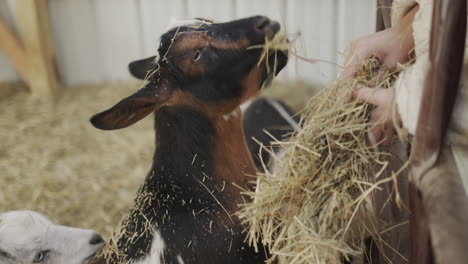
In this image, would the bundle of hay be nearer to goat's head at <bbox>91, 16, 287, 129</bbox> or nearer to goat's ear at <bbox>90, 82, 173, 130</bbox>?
goat's head at <bbox>91, 16, 287, 129</bbox>

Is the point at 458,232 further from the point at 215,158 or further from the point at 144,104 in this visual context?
the point at 144,104

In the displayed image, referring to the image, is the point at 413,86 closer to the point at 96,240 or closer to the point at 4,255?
the point at 96,240

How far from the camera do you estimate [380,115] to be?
1515mm

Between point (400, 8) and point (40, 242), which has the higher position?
point (400, 8)

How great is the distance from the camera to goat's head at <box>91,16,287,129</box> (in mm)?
1808

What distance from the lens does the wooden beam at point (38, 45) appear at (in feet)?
15.1

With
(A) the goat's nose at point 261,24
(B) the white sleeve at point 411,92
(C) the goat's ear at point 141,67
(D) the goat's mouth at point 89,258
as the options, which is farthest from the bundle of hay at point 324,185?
(D) the goat's mouth at point 89,258

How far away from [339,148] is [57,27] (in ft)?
14.3

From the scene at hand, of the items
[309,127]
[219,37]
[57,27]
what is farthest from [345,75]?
[57,27]

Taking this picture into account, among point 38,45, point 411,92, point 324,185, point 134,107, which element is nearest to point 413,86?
point 411,92

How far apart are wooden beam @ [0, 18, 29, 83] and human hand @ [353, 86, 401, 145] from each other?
401cm

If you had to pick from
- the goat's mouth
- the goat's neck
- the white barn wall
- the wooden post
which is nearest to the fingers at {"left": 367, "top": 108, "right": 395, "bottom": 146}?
the wooden post

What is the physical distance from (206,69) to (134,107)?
297 millimetres

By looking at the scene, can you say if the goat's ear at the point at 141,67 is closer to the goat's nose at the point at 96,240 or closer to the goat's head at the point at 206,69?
the goat's head at the point at 206,69
